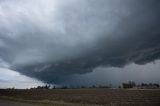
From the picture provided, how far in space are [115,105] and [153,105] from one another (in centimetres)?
845

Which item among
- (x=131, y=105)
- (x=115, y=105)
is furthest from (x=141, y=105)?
(x=115, y=105)

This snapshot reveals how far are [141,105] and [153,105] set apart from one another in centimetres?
273

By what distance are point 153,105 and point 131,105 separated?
492 centimetres

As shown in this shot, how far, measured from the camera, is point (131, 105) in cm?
5438

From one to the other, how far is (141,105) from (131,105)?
88.2 inches

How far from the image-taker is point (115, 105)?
54688 millimetres

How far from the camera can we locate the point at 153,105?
A: 2060 inches

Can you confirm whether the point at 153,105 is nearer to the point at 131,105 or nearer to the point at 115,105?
the point at 131,105

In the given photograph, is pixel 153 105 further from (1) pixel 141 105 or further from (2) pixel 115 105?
(2) pixel 115 105

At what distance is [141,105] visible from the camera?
176ft

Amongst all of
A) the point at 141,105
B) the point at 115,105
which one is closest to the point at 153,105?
the point at 141,105

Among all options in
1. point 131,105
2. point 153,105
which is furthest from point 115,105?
point 153,105

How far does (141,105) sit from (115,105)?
5879 mm
